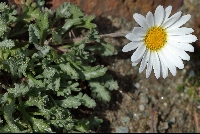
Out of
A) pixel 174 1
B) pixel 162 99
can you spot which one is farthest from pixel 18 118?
pixel 174 1

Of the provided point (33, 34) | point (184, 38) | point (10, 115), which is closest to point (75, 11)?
point (33, 34)

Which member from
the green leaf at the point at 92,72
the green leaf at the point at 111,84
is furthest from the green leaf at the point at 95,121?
the green leaf at the point at 92,72

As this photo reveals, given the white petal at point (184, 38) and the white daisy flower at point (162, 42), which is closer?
the white daisy flower at point (162, 42)

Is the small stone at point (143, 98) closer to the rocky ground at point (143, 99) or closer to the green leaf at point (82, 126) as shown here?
the rocky ground at point (143, 99)

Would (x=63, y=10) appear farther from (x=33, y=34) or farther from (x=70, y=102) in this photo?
(x=70, y=102)

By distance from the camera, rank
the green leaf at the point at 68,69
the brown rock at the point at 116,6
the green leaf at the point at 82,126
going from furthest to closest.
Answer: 1. the brown rock at the point at 116,6
2. the green leaf at the point at 82,126
3. the green leaf at the point at 68,69

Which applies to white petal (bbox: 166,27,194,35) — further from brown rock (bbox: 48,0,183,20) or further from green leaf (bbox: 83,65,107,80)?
brown rock (bbox: 48,0,183,20)

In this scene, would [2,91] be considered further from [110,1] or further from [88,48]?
[110,1]

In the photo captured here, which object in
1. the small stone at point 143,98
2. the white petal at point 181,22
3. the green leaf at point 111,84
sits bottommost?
the small stone at point 143,98
